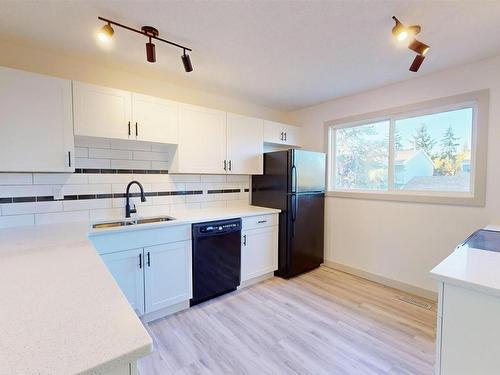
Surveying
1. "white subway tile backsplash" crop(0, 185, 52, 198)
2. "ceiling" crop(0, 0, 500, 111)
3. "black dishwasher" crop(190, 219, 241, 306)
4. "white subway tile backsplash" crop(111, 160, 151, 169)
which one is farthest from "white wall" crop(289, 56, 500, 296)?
"white subway tile backsplash" crop(0, 185, 52, 198)

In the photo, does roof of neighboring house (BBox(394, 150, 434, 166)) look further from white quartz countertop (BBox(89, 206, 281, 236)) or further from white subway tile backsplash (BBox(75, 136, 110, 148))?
white subway tile backsplash (BBox(75, 136, 110, 148))

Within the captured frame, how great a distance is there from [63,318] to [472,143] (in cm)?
328

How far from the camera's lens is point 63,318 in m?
0.73

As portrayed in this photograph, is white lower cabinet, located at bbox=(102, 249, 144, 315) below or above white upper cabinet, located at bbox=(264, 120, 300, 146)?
below

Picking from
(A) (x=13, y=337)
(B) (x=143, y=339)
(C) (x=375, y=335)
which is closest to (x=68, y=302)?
(A) (x=13, y=337)

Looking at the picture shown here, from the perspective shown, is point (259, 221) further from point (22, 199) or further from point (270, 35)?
point (22, 199)

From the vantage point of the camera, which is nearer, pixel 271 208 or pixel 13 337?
pixel 13 337

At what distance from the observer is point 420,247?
2.68 m

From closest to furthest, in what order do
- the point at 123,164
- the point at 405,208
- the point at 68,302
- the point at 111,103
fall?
the point at 68,302, the point at 111,103, the point at 123,164, the point at 405,208

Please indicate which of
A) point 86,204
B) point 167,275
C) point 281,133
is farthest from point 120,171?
point 281,133

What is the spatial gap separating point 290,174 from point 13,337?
8.72 feet

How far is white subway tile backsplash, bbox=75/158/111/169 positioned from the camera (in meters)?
2.33

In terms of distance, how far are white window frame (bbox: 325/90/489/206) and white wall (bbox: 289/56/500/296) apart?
5cm

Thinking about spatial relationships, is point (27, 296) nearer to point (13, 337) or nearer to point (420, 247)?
point (13, 337)
